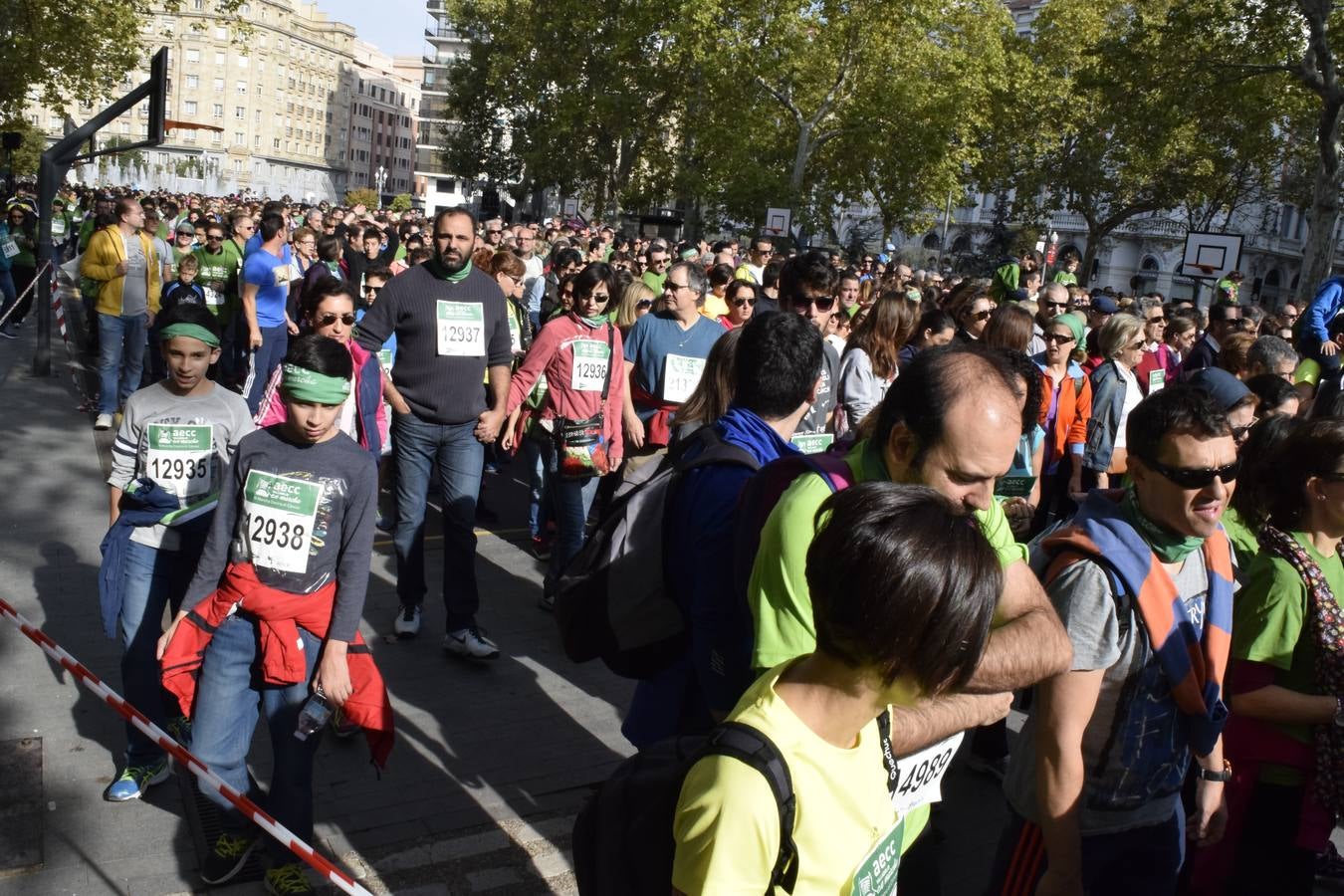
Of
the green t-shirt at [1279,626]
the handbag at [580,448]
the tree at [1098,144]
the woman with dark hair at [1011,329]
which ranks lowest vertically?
the handbag at [580,448]

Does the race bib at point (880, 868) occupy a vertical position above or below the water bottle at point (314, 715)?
above

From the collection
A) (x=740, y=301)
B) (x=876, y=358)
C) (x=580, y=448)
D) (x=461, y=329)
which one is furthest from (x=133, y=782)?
(x=740, y=301)

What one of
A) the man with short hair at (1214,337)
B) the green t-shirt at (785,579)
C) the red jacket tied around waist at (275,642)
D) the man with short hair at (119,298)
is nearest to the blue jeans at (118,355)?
the man with short hair at (119,298)

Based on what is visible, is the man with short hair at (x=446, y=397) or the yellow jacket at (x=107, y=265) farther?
the yellow jacket at (x=107, y=265)

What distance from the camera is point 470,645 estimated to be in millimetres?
5812

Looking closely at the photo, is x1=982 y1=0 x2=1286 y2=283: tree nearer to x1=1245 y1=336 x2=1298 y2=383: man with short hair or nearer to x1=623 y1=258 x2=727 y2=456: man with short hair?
x1=1245 y1=336 x2=1298 y2=383: man with short hair

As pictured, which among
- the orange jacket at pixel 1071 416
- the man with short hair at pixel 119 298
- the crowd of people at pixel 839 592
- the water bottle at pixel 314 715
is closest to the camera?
the crowd of people at pixel 839 592

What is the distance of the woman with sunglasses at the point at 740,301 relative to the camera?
7.63m

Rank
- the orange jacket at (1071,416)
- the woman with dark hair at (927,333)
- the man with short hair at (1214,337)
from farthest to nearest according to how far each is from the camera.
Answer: the man with short hair at (1214,337), the orange jacket at (1071,416), the woman with dark hair at (927,333)

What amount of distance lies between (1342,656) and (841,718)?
203 centimetres

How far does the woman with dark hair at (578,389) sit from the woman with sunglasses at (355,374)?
848 millimetres

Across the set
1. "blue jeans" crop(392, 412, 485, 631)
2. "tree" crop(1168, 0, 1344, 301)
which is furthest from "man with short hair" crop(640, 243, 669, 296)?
"tree" crop(1168, 0, 1344, 301)

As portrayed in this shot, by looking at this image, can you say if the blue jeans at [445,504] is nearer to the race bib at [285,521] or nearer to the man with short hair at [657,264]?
the race bib at [285,521]

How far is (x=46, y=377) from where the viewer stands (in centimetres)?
1290
